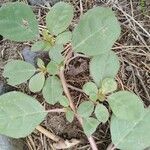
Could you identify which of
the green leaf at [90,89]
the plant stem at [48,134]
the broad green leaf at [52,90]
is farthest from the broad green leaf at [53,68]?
the plant stem at [48,134]

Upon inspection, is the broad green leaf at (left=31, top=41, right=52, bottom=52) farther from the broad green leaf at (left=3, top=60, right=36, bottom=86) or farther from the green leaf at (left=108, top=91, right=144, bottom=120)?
the green leaf at (left=108, top=91, right=144, bottom=120)

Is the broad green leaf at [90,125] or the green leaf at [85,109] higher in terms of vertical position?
the green leaf at [85,109]

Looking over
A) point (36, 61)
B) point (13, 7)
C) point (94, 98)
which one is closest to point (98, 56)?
point (94, 98)

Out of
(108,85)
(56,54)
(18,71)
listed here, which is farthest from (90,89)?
(18,71)

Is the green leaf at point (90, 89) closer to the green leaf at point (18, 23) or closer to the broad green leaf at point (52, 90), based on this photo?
the broad green leaf at point (52, 90)

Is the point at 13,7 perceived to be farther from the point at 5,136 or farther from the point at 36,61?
the point at 5,136

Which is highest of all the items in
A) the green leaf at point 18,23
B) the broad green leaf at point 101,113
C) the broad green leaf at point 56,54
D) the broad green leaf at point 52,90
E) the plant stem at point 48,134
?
the green leaf at point 18,23

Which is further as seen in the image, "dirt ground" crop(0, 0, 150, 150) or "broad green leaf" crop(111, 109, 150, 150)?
"dirt ground" crop(0, 0, 150, 150)

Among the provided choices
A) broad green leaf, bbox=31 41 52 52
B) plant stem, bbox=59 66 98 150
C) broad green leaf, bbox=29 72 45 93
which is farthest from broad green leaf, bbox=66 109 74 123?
broad green leaf, bbox=31 41 52 52
